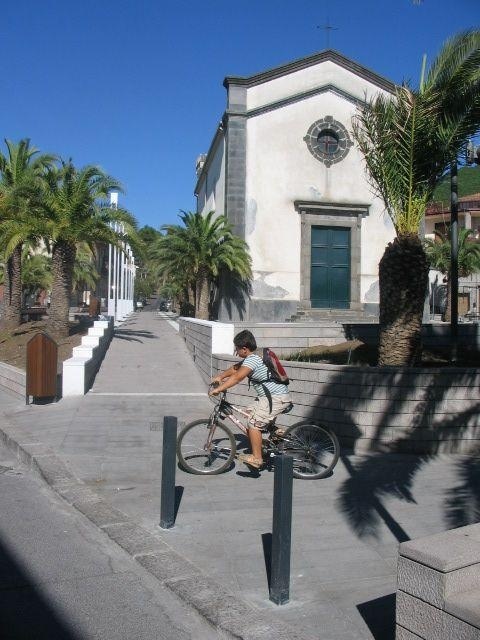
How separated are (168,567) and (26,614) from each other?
1.06 m

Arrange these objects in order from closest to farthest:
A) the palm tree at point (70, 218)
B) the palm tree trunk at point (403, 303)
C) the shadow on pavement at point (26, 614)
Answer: the shadow on pavement at point (26, 614), the palm tree trunk at point (403, 303), the palm tree at point (70, 218)

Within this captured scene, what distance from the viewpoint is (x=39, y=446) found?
9.27m

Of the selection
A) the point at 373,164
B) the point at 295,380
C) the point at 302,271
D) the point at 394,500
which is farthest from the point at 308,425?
the point at 302,271

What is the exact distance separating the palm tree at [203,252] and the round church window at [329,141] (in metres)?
4.27

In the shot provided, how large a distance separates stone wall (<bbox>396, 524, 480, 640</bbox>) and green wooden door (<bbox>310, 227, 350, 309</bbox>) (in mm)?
21114

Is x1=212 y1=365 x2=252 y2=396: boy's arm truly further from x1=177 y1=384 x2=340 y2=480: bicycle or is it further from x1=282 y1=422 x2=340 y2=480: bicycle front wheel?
x1=282 y1=422 x2=340 y2=480: bicycle front wheel

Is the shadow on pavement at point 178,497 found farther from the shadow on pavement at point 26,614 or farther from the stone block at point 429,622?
the stone block at point 429,622

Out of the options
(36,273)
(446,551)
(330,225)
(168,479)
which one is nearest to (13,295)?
(330,225)

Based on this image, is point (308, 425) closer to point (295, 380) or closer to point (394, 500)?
point (394, 500)

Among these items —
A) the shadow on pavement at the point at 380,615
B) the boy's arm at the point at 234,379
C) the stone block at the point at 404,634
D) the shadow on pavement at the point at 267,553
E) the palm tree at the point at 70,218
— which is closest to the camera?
the stone block at the point at 404,634

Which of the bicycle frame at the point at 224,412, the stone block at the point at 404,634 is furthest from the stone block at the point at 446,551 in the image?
the bicycle frame at the point at 224,412

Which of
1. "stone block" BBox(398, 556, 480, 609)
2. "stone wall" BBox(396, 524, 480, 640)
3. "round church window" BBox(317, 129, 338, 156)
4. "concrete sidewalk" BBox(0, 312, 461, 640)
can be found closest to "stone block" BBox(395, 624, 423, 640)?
"stone wall" BBox(396, 524, 480, 640)

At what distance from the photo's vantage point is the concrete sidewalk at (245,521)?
440 cm

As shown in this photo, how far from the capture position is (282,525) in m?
→ 4.41
